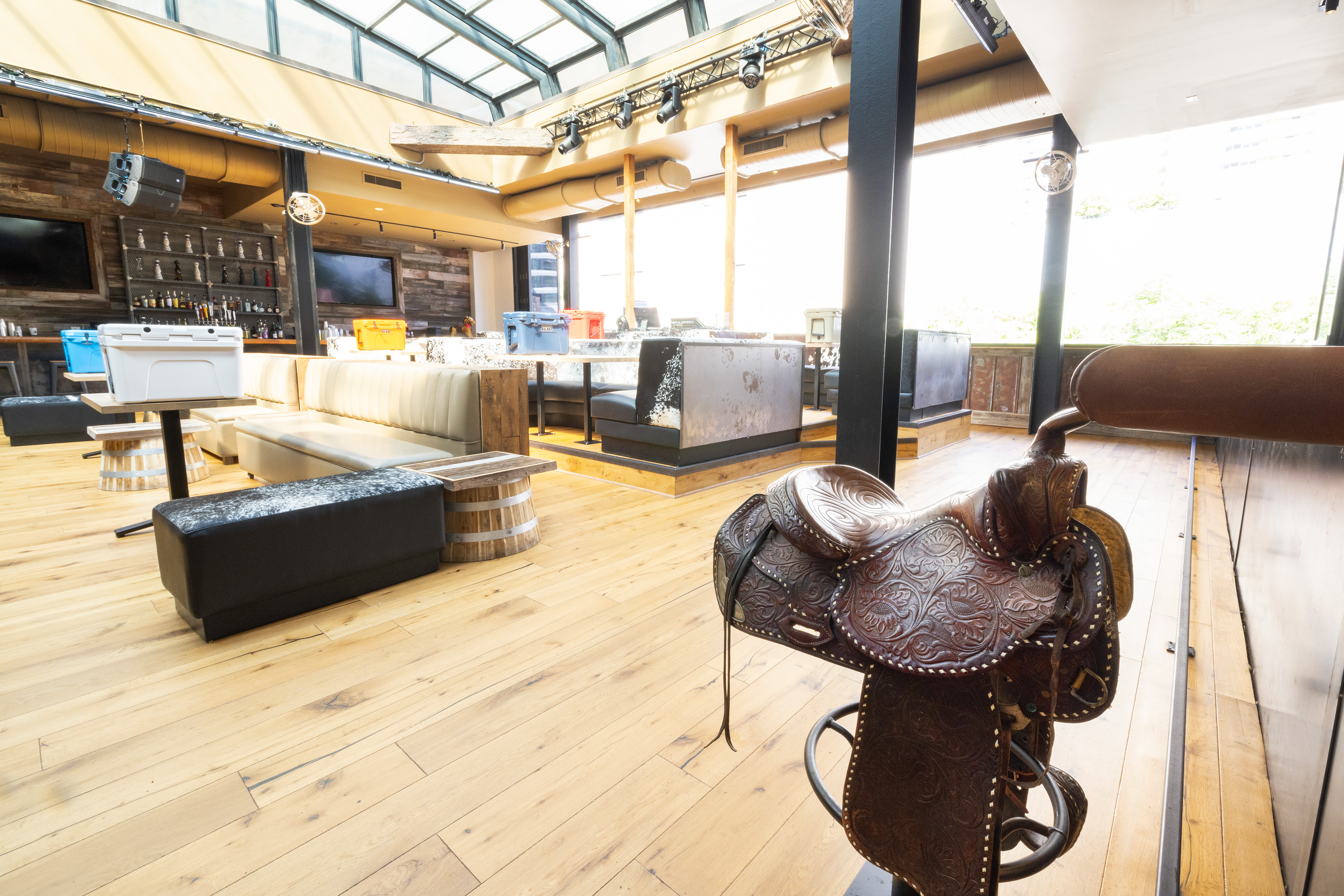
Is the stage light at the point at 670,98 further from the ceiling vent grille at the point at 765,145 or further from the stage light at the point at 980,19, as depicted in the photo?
the stage light at the point at 980,19

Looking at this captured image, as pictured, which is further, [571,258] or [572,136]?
[571,258]

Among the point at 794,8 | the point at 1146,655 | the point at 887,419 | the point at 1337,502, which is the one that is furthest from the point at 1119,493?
the point at 794,8

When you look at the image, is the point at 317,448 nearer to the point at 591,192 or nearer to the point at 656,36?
the point at 591,192

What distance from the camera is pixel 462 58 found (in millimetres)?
8719

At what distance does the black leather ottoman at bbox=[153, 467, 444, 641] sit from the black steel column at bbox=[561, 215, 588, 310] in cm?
924

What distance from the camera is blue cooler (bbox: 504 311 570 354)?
3871mm

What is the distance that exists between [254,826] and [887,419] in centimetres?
177

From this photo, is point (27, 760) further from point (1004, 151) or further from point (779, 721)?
point (1004, 151)

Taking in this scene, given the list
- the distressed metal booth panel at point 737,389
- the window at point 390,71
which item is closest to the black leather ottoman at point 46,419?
the distressed metal booth panel at point 737,389

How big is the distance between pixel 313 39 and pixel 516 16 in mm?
2739

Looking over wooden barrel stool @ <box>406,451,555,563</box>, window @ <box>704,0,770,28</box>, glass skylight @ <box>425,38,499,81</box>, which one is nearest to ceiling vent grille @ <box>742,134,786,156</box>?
window @ <box>704,0,770,28</box>

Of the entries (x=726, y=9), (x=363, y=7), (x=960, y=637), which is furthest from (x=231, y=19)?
(x=960, y=637)

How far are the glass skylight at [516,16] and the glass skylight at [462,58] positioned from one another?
1.49ft

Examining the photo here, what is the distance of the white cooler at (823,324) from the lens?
6113 mm
